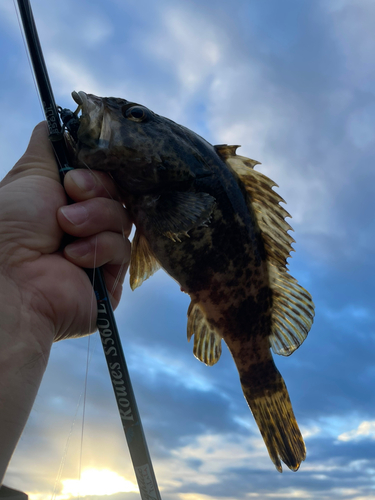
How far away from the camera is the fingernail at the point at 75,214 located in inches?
107

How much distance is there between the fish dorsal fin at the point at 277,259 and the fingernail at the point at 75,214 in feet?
5.39

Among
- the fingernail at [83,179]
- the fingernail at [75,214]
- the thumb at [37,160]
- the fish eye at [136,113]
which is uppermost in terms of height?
the fish eye at [136,113]

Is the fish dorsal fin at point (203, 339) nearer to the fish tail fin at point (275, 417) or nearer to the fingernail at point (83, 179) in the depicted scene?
the fish tail fin at point (275, 417)

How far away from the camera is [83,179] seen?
9.25 ft

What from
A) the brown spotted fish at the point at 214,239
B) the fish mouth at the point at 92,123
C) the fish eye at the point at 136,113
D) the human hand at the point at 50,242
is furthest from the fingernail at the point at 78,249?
the fish eye at the point at 136,113

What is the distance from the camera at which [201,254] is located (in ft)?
10.7

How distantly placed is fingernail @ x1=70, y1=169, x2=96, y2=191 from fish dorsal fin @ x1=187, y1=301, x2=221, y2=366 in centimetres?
158

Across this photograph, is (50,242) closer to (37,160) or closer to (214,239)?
(37,160)

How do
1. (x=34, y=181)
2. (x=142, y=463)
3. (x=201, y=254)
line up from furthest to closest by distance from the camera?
1. (x=201, y=254)
2. (x=34, y=181)
3. (x=142, y=463)

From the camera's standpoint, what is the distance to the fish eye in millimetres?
3221

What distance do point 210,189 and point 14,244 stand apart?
1730 mm

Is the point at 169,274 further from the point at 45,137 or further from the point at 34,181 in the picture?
the point at 45,137

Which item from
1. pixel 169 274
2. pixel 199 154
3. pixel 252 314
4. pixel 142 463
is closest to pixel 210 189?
pixel 199 154

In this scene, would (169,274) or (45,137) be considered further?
(169,274)
